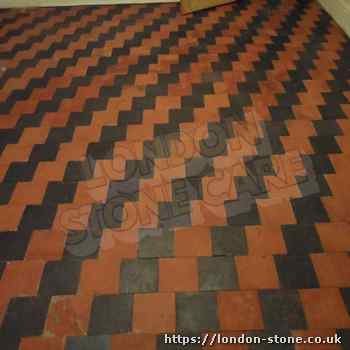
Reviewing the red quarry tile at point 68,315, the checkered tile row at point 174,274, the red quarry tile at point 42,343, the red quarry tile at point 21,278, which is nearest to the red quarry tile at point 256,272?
the checkered tile row at point 174,274

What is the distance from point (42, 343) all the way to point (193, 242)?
2.58 feet

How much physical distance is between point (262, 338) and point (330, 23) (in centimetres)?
366

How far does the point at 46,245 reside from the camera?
5.55 ft

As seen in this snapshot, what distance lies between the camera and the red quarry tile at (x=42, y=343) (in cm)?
136

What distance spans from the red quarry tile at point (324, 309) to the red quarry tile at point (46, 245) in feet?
3.80

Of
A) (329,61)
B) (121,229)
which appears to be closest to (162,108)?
(121,229)

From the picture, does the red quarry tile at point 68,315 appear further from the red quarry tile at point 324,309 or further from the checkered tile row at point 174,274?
the red quarry tile at point 324,309

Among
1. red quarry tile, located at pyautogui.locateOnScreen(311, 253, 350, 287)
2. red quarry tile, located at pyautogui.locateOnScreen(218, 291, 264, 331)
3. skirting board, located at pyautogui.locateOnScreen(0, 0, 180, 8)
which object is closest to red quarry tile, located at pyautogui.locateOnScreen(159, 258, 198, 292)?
red quarry tile, located at pyautogui.locateOnScreen(218, 291, 264, 331)

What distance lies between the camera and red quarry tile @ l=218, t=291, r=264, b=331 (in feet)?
4.58

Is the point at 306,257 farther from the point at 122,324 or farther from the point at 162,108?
the point at 162,108

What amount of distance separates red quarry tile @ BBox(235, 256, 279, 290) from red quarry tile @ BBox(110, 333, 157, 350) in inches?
18.0

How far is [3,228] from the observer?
1773 millimetres

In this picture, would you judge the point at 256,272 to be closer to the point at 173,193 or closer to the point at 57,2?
the point at 173,193

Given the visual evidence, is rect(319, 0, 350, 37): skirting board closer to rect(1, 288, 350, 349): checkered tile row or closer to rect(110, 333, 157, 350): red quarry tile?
rect(1, 288, 350, 349): checkered tile row
